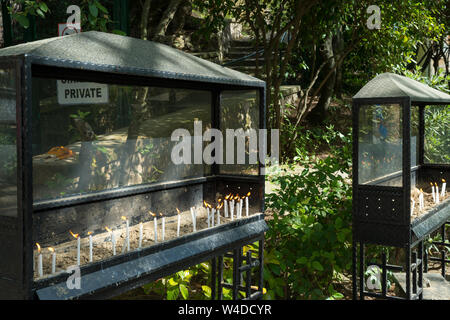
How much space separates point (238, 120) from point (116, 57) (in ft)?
8.33

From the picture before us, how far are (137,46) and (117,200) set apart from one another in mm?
1304

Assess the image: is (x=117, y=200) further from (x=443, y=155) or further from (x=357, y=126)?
(x=443, y=155)

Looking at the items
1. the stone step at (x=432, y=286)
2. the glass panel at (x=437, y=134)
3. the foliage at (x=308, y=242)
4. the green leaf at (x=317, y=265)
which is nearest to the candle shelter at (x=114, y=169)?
the foliage at (x=308, y=242)

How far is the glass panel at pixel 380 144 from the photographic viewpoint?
473 cm

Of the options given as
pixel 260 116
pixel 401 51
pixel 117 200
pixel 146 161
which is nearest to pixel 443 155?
pixel 401 51

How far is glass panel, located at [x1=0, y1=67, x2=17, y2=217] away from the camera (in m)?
2.64

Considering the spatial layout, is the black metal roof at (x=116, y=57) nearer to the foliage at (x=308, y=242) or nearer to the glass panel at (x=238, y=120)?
the glass panel at (x=238, y=120)

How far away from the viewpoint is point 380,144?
4891mm

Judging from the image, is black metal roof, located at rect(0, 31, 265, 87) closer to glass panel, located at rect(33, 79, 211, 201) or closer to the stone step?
glass panel, located at rect(33, 79, 211, 201)

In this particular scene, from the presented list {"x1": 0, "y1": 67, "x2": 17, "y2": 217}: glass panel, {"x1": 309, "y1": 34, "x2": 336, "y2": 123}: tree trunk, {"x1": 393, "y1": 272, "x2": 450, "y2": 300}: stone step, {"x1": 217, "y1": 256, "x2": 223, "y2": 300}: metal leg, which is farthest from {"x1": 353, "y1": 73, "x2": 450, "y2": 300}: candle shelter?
{"x1": 309, "y1": 34, "x2": 336, "y2": 123}: tree trunk

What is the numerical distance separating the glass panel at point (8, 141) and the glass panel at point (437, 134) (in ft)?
18.7

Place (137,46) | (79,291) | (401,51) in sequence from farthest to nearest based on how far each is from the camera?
(401,51) < (137,46) < (79,291)

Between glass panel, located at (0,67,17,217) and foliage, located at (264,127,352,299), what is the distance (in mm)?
2819

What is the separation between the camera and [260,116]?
4.53 meters
